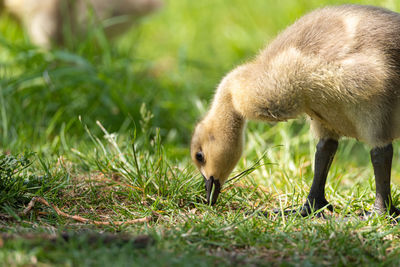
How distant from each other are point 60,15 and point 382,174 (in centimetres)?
368

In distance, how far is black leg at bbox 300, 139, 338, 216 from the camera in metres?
2.78

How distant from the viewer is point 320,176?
283 centimetres

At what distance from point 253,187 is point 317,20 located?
0.97 m

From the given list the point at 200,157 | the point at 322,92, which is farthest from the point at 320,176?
the point at 200,157

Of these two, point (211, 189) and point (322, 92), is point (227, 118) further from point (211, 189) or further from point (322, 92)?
point (322, 92)

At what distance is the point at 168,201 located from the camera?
2.68m

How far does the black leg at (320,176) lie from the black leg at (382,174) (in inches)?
9.7

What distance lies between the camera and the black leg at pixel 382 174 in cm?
259

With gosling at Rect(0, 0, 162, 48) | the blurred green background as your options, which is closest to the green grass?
the blurred green background

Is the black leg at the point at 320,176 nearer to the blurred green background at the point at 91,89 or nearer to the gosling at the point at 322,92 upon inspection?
the gosling at the point at 322,92

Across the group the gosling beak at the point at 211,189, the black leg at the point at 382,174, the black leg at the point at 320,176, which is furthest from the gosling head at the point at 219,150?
the black leg at the point at 382,174

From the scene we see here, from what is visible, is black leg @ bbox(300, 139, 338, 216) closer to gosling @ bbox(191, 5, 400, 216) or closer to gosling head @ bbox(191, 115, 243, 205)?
gosling @ bbox(191, 5, 400, 216)

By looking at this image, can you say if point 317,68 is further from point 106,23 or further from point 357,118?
point 106,23

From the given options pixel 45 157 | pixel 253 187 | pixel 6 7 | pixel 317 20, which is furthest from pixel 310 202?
pixel 6 7
